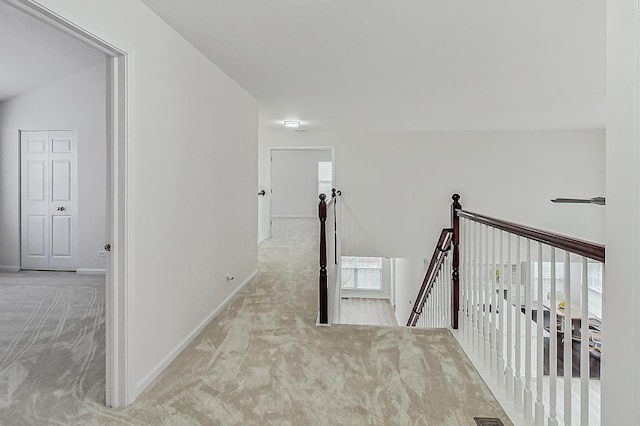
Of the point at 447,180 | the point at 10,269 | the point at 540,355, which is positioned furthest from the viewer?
the point at 447,180

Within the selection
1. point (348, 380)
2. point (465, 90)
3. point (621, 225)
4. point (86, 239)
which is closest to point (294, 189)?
point (86, 239)

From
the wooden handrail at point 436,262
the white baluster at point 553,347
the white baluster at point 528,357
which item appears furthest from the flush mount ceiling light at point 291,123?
the white baluster at point 553,347

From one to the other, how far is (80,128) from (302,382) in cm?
475

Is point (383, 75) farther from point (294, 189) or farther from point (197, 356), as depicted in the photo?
point (294, 189)

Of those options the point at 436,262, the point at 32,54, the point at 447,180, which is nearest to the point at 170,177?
the point at 436,262

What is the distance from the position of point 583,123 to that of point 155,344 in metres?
6.98

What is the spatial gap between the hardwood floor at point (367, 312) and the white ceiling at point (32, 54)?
7.15m

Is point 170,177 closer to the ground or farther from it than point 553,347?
farther from it

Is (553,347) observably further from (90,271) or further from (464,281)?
(90,271)

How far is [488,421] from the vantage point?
78.2 inches

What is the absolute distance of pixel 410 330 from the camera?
318 centimetres

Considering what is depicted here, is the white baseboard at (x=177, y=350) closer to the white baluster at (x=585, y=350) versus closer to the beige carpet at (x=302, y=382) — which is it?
the beige carpet at (x=302, y=382)

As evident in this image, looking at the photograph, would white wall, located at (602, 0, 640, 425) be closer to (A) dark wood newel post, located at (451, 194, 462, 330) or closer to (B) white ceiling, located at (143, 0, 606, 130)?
(B) white ceiling, located at (143, 0, 606, 130)

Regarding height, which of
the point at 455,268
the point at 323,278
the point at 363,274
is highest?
the point at 455,268
